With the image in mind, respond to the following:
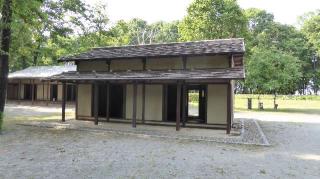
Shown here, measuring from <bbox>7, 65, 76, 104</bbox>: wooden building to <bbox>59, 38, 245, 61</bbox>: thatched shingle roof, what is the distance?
12000mm

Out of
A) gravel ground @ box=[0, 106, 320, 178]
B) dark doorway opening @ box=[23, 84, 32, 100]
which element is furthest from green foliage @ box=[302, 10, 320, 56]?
gravel ground @ box=[0, 106, 320, 178]

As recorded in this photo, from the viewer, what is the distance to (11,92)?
34812mm

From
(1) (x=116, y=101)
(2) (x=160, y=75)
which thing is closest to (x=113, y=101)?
(1) (x=116, y=101)

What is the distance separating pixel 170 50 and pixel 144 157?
8.46 meters

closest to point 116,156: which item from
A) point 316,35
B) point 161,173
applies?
point 161,173

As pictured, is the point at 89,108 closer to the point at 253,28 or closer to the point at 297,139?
the point at 297,139

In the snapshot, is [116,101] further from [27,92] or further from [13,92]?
[13,92]

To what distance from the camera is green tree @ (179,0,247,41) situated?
33.3m

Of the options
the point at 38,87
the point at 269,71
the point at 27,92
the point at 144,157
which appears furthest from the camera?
the point at 27,92

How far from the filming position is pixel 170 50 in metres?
16.3

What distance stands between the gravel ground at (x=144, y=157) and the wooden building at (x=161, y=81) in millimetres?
3024

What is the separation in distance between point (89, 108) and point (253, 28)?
44.3 metres

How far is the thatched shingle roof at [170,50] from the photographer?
1495 centimetres

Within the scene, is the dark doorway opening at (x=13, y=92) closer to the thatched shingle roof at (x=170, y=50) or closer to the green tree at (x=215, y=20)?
the thatched shingle roof at (x=170, y=50)
